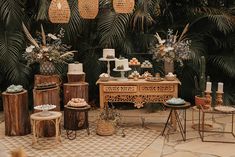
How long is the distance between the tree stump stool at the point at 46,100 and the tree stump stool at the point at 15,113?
9.4 inches

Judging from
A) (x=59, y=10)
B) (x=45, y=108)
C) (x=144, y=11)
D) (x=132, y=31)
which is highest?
(x=144, y=11)

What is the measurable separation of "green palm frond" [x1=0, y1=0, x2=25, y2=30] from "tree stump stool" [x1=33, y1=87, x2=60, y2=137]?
1881mm

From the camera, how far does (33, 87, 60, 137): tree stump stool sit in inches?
234

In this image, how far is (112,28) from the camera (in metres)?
7.29

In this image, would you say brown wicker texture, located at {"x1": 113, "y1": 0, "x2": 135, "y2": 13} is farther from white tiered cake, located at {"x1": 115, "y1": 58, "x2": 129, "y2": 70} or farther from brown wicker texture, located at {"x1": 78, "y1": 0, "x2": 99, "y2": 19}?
white tiered cake, located at {"x1": 115, "y1": 58, "x2": 129, "y2": 70}

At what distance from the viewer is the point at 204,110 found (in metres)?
5.78

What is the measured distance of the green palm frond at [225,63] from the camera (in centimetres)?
784

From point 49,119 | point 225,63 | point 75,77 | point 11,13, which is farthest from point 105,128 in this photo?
point 225,63

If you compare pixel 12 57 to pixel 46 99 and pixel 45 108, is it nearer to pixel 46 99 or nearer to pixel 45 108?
pixel 46 99

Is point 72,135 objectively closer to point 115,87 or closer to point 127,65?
point 115,87

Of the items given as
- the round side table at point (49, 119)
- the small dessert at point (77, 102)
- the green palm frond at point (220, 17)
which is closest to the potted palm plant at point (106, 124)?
the small dessert at point (77, 102)

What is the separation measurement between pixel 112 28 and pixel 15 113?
95.3 inches

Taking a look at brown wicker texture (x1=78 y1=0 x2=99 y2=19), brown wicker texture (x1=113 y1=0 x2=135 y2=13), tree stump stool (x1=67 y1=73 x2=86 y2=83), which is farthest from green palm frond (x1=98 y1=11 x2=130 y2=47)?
brown wicker texture (x1=113 y1=0 x2=135 y2=13)

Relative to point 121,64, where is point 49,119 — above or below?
below
